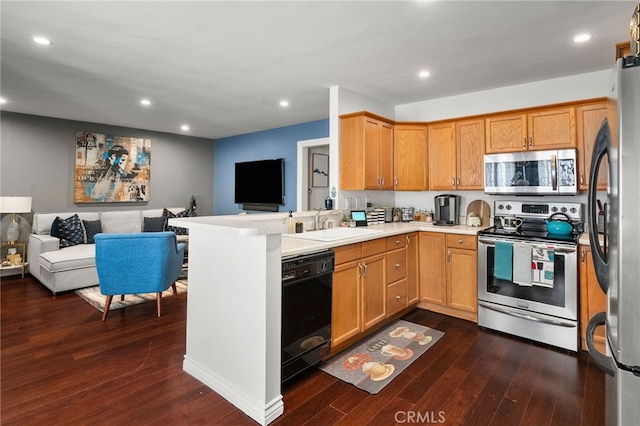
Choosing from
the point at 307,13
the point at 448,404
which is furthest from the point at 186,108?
the point at 448,404

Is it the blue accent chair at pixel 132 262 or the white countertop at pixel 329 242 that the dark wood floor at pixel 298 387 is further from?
the white countertop at pixel 329 242

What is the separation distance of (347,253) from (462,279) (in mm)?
1500

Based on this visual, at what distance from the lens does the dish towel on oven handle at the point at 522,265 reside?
9.52 ft

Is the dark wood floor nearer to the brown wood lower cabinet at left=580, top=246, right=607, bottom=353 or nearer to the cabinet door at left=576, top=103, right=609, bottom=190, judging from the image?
the brown wood lower cabinet at left=580, top=246, right=607, bottom=353

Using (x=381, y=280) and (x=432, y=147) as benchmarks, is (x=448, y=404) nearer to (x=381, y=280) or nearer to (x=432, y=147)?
(x=381, y=280)

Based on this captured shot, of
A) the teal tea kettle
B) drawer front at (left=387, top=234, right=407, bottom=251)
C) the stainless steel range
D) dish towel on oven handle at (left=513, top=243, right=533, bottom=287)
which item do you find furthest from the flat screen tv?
the teal tea kettle

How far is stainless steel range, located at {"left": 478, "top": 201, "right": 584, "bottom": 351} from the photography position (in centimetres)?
276

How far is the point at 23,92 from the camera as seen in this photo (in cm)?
409

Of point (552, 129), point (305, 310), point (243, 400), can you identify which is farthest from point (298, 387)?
point (552, 129)

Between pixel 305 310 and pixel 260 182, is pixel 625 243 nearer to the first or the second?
pixel 305 310

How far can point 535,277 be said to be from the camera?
2893mm

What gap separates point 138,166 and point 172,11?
16.0ft

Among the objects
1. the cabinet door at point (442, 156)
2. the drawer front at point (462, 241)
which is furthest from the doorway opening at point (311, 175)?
the drawer front at point (462, 241)

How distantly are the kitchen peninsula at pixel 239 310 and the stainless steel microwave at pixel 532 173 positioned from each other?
7.19 feet
